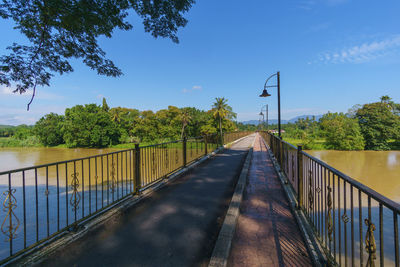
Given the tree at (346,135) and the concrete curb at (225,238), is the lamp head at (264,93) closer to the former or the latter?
the concrete curb at (225,238)

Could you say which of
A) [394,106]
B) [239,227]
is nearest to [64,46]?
[239,227]

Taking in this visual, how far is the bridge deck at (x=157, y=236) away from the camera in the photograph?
2416 millimetres

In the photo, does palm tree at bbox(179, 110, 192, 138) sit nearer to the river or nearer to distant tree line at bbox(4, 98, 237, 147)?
distant tree line at bbox(4, 98, 237, 147)

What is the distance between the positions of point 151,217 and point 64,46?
5663mm

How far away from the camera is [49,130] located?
53.1 meters

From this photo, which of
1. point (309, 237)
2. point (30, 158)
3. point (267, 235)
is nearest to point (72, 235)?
point (267, 235)

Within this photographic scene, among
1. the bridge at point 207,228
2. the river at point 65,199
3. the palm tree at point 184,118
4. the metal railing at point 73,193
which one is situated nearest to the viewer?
the bridge at point 207,228

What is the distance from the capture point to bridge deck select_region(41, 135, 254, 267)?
7.93 feet

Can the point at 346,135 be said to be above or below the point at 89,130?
below

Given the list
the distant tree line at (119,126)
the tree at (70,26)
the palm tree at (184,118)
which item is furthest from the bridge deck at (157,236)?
the palm tree at (184,118)

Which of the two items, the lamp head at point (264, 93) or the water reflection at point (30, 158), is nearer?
the lamp head at point (264, 93)

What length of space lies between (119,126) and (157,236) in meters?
55.4

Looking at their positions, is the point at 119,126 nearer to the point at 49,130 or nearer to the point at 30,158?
the point at 49,130

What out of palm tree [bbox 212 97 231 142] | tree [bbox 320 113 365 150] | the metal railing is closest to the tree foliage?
palm tree [bbox 212 97 231 142]
